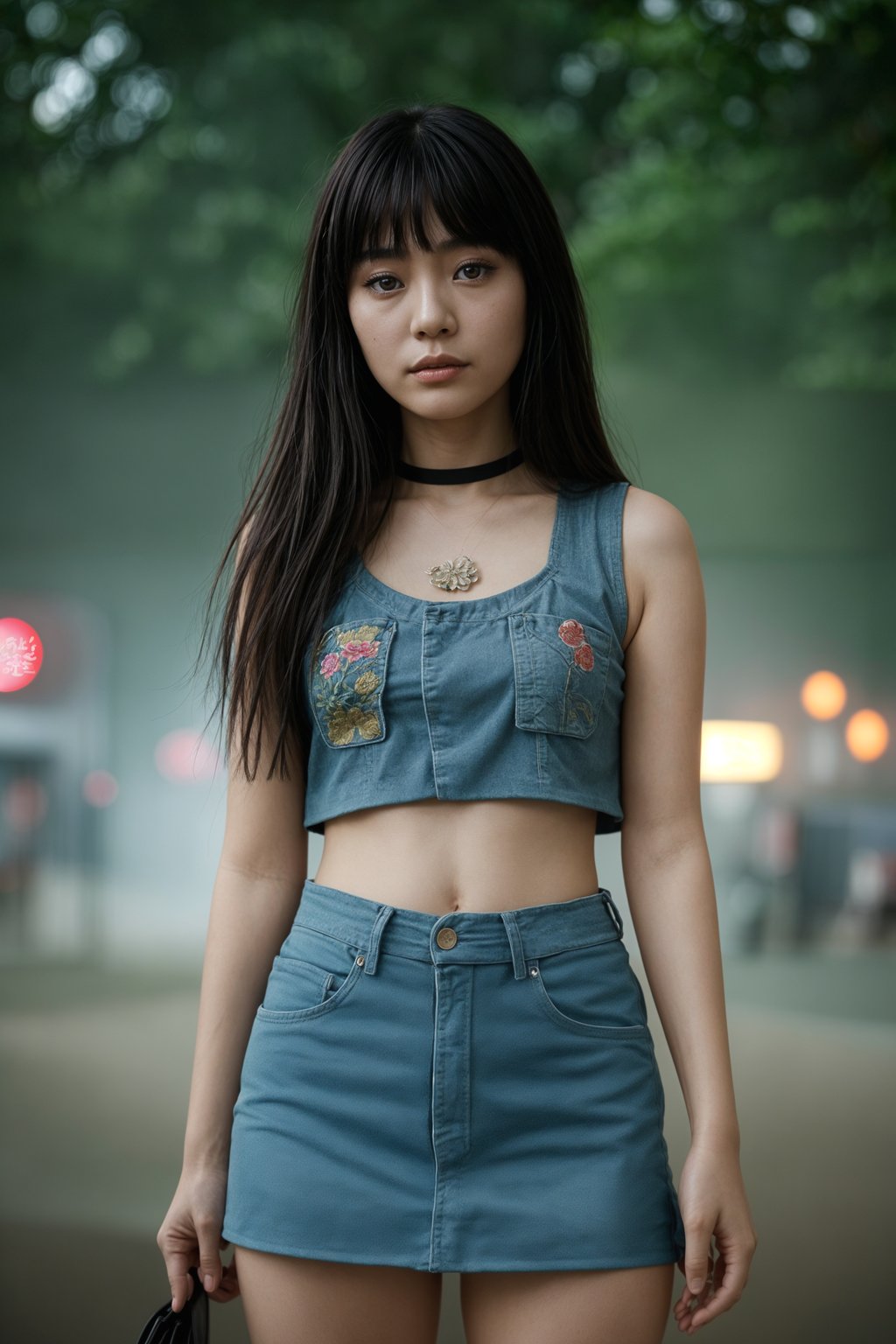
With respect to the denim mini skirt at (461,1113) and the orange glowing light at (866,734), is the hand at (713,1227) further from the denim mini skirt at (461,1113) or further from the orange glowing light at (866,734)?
the orange glowing light at (866,734)

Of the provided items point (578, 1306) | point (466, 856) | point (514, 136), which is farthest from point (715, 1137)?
point (514, 136)

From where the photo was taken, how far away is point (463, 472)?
4.72ft

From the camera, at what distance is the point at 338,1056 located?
124 cm

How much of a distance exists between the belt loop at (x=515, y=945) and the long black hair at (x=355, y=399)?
302 mm

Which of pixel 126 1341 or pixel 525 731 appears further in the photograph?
pixel 126 1341

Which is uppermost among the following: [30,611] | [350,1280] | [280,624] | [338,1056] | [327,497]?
[30,611]

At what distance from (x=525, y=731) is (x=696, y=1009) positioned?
306 mm

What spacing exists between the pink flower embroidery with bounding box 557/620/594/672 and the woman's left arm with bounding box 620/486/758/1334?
0.22 feet

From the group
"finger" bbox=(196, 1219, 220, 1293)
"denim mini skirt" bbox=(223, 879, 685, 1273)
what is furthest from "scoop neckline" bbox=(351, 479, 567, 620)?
"finger" bbox=(196, 1219, 220, 1293)

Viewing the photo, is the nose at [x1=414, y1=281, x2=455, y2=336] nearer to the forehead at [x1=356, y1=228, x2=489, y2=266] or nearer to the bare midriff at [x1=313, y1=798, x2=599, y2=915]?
the forehead at [x1=356, y1=228, x2=489, y2=266]

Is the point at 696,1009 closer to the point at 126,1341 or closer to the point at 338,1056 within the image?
the point at 338,1056

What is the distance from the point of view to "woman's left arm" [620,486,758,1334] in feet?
4.17

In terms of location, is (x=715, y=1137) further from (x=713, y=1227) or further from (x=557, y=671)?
(x=557, y=671)

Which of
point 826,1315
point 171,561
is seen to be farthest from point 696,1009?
point 171,561
